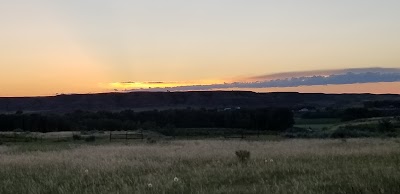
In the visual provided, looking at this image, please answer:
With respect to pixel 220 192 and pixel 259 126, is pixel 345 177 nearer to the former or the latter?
pixel 220 192

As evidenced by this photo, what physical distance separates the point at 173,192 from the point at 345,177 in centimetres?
287

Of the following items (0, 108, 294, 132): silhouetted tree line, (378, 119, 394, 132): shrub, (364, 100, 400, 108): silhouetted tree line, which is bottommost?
(0, 108, 294, 132): silhouetted tree line

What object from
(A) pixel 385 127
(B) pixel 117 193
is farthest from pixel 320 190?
(A) pixel 385 127

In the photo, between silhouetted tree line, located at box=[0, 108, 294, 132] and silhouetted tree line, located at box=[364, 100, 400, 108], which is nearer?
silhouetted tree line, located at box=[0, 108, 294, 132]

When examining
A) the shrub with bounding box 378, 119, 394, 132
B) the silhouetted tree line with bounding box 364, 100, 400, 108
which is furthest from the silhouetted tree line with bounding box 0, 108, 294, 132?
the silhouetted tree line with bounding box 364, 100, 400, 108

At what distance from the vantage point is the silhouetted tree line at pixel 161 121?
331ft

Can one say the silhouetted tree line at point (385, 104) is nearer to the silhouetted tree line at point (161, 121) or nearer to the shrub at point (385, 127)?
the silhouetted tree line at point (161, 121)

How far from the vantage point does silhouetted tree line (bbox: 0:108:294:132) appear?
101m

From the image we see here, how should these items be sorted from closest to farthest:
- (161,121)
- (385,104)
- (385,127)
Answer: (385,127) → (161,121) → (385,104)

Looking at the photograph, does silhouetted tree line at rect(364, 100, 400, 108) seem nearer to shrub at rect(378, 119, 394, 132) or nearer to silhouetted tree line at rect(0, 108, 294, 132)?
silhouetted tree line at rect(0, 108, 294, 132)

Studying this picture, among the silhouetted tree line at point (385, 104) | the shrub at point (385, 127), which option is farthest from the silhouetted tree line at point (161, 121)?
the silhouetted tree line at point (385, 104)

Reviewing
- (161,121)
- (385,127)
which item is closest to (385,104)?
(161,121)

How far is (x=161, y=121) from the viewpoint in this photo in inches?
4948

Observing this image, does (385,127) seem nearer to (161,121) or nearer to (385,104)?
(161,121)
